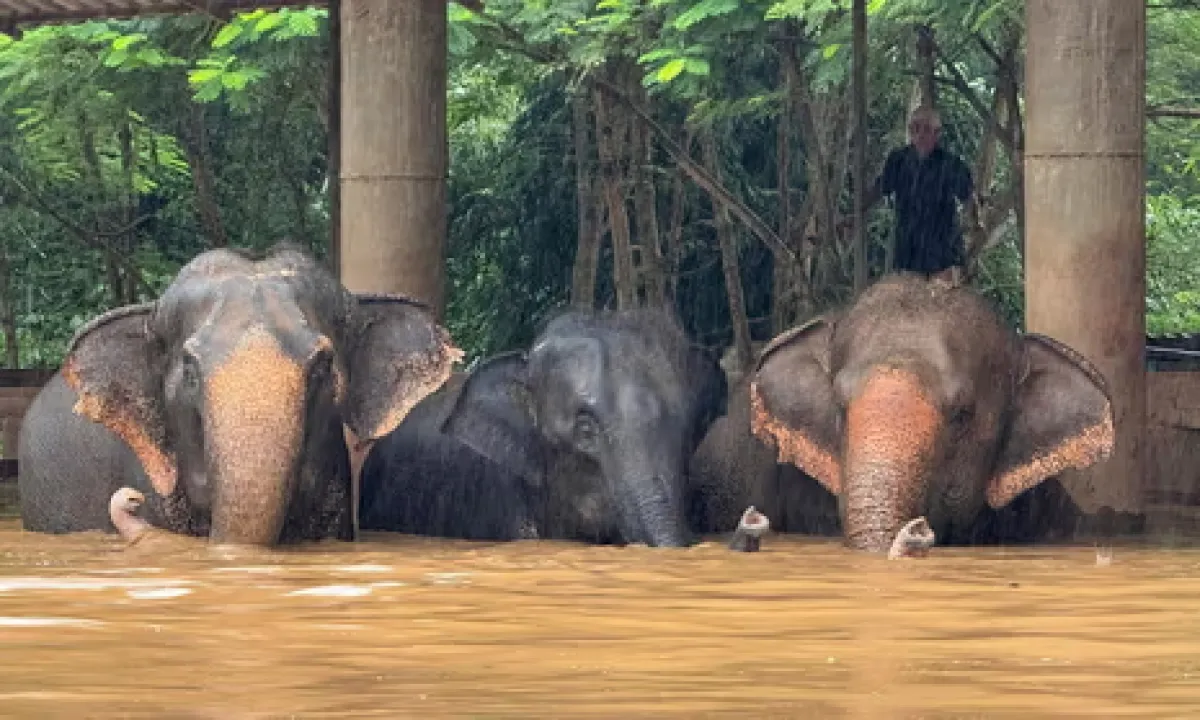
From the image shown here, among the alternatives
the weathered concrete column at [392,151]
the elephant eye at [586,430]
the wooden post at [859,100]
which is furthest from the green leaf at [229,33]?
the elephant eye at [586,430]

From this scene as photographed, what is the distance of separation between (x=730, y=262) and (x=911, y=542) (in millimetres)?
11853

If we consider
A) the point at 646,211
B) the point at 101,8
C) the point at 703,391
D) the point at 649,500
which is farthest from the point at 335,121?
the point at 646,211

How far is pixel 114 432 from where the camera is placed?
11297 mm

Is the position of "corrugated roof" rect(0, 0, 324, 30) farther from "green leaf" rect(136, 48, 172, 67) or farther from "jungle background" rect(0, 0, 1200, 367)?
"green leaf" rect(136, 48, 172, 67)

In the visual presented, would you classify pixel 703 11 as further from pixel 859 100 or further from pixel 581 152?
pixel 581 152

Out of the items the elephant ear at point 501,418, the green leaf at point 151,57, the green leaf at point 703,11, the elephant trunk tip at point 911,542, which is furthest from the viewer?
the green leaf at point 151,57

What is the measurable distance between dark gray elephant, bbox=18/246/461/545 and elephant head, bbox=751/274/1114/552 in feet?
4.77

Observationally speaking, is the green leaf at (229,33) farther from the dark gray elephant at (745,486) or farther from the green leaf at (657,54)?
the dark gray elephant at (745,486)

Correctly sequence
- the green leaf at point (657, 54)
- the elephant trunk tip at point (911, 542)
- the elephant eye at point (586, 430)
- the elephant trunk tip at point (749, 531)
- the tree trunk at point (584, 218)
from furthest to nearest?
the tree trunk at point (584, 218) → the green leaf at point (657, 54) → the elephant eye at point (586, 430) → the elephant trunk tip at point (749, 531) → the elephant trunk tip at point (911, 542)

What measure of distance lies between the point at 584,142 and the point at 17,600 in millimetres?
15171

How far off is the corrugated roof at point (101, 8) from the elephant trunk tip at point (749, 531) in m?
6.12

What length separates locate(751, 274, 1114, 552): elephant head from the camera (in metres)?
10.3

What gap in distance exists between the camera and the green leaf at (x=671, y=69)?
17.4 meters

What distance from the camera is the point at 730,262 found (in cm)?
2145
